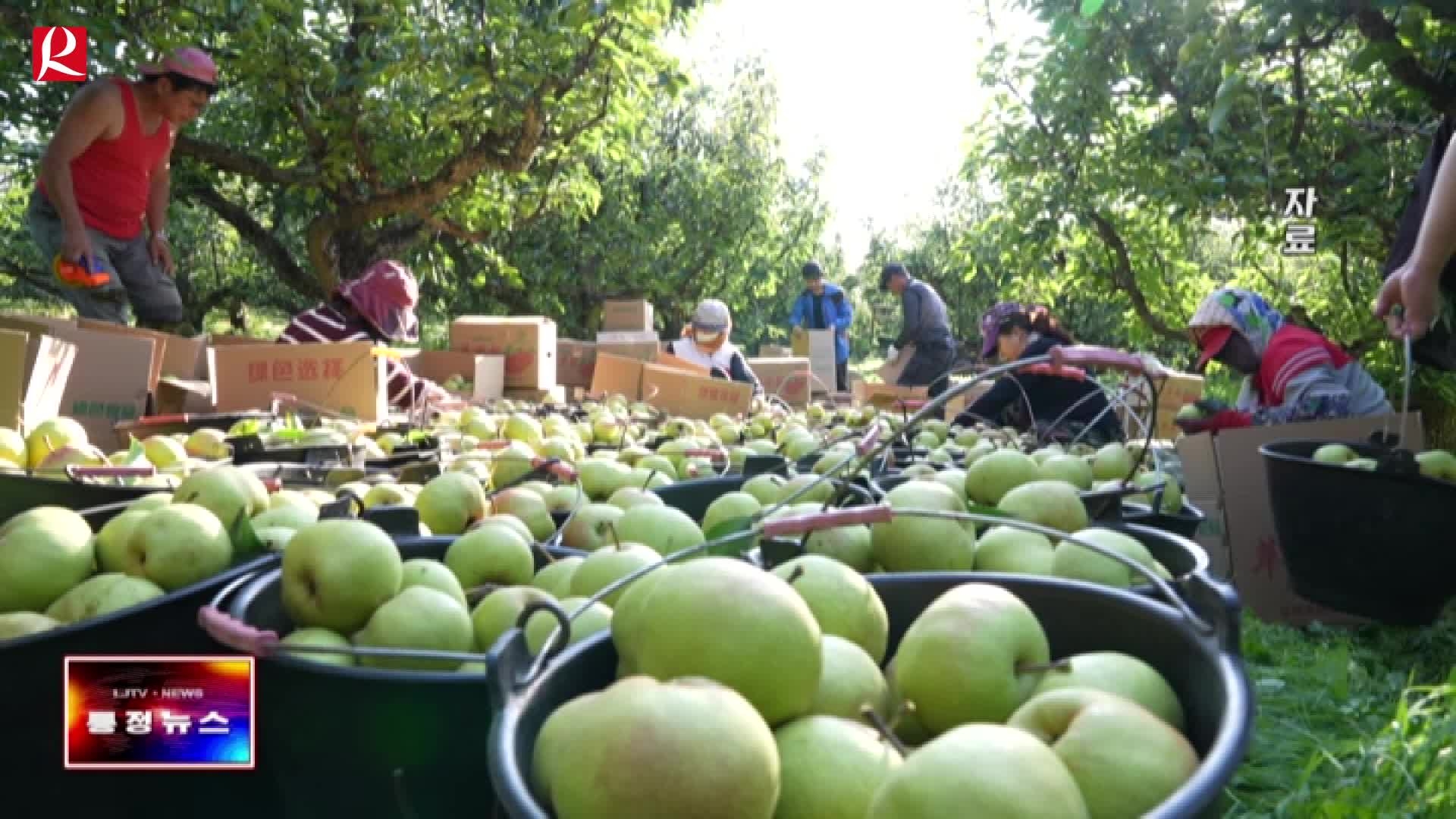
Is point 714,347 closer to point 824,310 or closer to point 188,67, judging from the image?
point 188,67

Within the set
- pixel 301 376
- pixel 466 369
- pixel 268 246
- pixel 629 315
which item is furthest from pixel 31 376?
pixel 268 246

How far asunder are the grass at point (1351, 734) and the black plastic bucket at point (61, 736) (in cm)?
151

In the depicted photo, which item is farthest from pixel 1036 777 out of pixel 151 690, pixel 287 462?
pixel 287 462

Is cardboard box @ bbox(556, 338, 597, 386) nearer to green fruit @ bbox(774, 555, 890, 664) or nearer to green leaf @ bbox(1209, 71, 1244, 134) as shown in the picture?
green leaf @ bbox(1209, 71, 1244, 134)

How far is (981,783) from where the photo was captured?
0.75 m

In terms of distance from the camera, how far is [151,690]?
1293mm

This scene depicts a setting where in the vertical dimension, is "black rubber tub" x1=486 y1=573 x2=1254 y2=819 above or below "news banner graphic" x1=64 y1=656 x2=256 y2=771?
above

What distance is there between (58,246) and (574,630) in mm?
5112

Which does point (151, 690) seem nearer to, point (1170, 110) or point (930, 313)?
point (1170, 110)

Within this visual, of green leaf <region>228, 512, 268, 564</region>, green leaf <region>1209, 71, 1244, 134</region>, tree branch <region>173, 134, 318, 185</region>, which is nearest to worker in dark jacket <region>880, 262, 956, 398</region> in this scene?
tree branch <region>173, 134, 318, 185</region>

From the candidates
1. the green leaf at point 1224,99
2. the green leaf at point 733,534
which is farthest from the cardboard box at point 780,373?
the green leaf at point 733,534

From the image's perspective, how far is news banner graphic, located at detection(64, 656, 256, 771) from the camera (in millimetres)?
1252

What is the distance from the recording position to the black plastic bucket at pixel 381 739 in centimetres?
108

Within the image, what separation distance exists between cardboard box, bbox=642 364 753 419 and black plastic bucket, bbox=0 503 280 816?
14.8 ft
